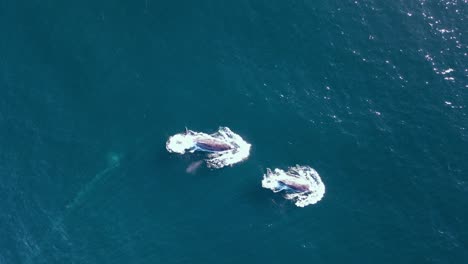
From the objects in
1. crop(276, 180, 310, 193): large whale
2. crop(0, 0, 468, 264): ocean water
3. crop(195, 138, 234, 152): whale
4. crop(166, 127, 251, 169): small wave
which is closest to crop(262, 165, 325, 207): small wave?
crop(276, 180, 310, 193): large whale

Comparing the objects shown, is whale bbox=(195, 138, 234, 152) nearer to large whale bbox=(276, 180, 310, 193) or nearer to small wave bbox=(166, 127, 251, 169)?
small wave bbox=(166, 127, 251, 169)

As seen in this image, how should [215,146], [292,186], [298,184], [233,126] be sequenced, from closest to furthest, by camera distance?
[298,184]
[292,186]
[215,146]
[233,126]

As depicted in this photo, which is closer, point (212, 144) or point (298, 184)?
point (298, 184)

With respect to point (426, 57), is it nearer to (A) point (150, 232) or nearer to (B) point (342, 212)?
(B) point (342, 212)

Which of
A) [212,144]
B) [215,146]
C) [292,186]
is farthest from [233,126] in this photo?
[292,186]

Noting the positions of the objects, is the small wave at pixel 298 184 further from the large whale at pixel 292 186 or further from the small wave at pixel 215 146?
the small wave at pixel 215 146

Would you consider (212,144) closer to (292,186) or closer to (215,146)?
(215,146)
